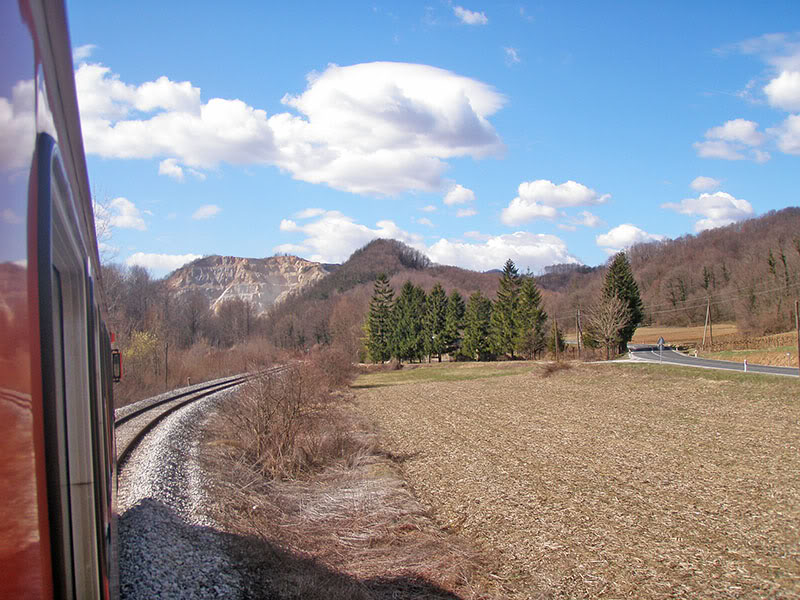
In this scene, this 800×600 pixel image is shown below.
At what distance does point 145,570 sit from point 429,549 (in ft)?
12.6

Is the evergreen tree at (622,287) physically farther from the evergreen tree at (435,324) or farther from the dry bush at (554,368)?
the dry bush at (554,368)

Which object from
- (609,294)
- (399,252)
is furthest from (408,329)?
(399,252)

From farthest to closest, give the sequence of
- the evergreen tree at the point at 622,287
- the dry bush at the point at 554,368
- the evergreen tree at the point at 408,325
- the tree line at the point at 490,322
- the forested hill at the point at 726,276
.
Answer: the evergreen tree at the point at 408,325 < the evergreen tree at the point at 622,287 < the tree line at the point at 490,322 < the forested hill at the point at 726,276 < the dry bush at the point at 554,368

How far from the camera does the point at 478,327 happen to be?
72.2 m

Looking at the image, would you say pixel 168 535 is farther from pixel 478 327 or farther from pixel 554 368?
pixel 478 327

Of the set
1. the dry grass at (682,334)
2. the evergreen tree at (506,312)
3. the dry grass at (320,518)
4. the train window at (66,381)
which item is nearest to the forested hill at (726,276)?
the dry grass at (682,334)

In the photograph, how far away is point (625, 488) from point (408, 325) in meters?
66.7

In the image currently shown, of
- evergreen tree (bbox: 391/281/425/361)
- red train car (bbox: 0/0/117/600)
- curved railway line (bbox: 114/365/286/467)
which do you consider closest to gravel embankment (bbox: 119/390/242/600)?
curved railway line (bbox: 114/365/286/467)

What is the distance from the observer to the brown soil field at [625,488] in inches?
313

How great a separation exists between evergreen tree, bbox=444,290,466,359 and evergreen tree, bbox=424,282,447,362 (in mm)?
644

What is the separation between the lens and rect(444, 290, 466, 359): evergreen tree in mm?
76250

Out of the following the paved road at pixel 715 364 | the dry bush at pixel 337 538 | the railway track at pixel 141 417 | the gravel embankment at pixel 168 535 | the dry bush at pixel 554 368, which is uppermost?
the railway track at pixel 141 417

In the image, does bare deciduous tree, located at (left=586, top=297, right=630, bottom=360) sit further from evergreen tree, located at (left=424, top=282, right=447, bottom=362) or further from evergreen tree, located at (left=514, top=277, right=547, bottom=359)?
evergreen tree, located at (left=424, top=282, right=447, bottom=362)

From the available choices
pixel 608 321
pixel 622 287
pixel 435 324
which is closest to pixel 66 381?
pixel 608 321
